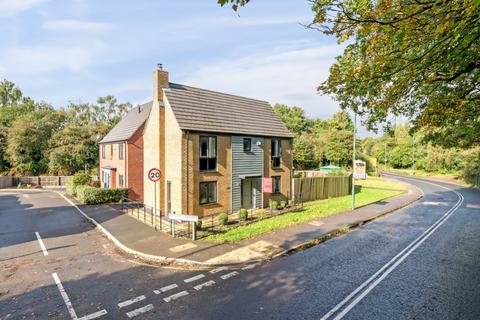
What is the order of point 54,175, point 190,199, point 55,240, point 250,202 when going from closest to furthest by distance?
point 55,240, point 190,199, point 250,202, point 54,175

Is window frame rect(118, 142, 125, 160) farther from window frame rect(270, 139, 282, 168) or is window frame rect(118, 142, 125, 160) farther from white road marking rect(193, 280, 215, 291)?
white road marking rect(193, 280, 215, 291)

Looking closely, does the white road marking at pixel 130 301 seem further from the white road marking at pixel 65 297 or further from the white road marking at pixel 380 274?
the white road marking at pixel 380 274

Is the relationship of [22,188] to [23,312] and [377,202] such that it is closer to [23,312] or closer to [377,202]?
[23,312]

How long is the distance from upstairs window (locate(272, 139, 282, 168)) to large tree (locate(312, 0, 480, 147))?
35.6 ft

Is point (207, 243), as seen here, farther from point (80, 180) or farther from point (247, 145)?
point (80, 180)

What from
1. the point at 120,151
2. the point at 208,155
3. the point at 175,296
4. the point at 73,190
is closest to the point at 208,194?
the point at 208,155

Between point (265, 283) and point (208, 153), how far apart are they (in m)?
10.1

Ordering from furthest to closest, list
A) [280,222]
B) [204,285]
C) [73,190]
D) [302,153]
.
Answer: [302,153] < [73,190] < [280,222] < [204,285]

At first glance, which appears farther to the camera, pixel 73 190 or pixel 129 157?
pixel 73 190

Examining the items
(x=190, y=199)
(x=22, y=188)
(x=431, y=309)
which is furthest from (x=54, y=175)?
(x=431, y=309)

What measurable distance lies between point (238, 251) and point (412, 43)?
914cm

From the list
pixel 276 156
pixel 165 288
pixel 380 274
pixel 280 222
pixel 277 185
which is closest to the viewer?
pixel 165 288

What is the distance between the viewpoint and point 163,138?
17.4 m

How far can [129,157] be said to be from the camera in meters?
23.7
